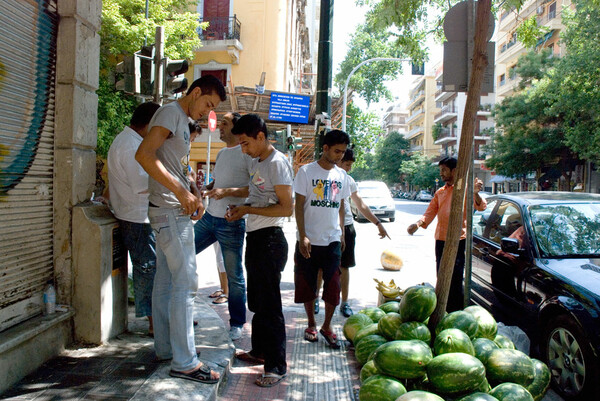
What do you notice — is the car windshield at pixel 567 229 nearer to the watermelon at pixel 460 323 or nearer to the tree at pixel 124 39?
the watermelon at pixel 460 323

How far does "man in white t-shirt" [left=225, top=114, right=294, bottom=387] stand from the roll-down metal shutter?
4.69 feet

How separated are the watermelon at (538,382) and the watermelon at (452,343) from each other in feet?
1.42

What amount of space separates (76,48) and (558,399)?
15.4 feet

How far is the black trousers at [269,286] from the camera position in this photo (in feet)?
12.1

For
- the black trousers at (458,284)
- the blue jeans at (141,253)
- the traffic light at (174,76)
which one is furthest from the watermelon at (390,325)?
the traffic light at (174,76)

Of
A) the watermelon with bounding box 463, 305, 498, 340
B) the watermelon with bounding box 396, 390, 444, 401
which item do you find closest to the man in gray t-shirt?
the watermelon with bounding box 396, 390, 444, 401

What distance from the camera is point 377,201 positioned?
2061 cm

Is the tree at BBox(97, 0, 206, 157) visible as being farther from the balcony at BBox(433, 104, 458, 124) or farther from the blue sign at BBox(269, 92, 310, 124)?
the balcony at BBox(433, 104, 458, 124)

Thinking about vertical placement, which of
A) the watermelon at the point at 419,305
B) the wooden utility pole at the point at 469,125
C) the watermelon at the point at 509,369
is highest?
the wooden utility pole at the point at 469,125

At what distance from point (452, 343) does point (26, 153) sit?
327cm

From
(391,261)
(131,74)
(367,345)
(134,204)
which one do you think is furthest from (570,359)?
(131,74)

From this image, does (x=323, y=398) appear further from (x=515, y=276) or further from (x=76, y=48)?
(x=76, y=48)

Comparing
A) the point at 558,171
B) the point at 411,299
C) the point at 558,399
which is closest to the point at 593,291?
the point at 558,399

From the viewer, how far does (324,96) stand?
291 inches
